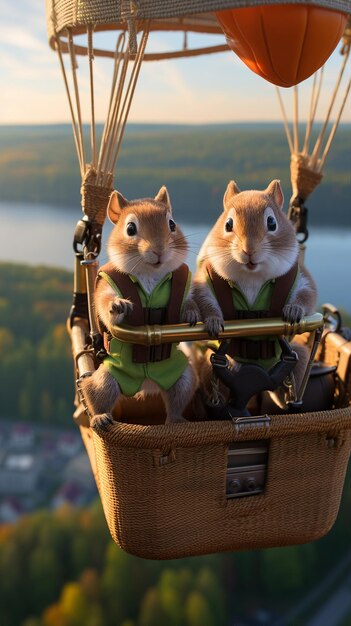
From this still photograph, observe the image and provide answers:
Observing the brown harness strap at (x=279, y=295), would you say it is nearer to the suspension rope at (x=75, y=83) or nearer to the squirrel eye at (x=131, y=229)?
the squirrel eye at (x=131, y=229)

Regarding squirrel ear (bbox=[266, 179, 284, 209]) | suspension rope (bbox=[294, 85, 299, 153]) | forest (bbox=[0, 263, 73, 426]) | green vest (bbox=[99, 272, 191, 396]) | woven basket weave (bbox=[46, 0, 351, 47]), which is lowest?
forest (bbox=[0, 263, 73, 426])

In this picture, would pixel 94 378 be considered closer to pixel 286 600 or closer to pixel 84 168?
pixel 84 168

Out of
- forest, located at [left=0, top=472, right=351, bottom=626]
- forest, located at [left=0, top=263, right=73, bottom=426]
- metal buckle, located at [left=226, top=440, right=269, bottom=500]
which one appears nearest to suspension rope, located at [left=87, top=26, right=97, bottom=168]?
metal buckle, located at [left=226, top=440, right=269, bottom=500]

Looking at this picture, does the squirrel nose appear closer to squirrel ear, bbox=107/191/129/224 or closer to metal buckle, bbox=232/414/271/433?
squirrel ear, bbox=107/191/129/224

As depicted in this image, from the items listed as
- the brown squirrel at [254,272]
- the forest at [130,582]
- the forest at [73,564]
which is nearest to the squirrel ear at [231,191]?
the brown squirrel at [254,272]

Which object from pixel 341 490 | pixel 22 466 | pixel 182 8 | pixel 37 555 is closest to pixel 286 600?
pixel 37 555

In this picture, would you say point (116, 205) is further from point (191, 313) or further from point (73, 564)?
point (73, 564)
